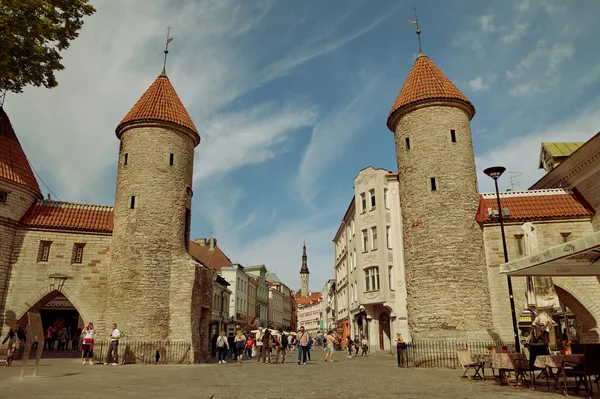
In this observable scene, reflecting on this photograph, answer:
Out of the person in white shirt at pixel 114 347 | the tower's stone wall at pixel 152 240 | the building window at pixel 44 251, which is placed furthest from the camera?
the building window at pixel 44 251

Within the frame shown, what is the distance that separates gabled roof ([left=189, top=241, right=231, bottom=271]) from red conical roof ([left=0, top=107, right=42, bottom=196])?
33.2 metres

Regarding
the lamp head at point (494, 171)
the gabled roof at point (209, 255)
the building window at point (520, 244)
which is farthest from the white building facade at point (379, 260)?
the gabled roof at point (209, 255)

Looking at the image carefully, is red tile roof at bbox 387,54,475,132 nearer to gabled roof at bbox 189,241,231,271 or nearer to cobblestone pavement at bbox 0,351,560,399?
cobblestone pavement at bbox 0,351,560,399

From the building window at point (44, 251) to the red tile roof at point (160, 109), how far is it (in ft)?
22.3

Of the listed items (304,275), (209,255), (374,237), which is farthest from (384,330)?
(304,275)

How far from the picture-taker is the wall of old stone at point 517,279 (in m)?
19.2

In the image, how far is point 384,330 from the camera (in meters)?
33.8

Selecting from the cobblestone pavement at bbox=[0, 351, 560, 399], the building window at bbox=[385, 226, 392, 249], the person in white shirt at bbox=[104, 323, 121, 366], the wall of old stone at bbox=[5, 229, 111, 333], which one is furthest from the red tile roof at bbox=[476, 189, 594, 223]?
the wall of old stone at bbox=[5, 229, 111, 333]

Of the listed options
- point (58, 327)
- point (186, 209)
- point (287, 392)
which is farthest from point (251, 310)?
point (287, 392)

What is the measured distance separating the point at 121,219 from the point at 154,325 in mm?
5675

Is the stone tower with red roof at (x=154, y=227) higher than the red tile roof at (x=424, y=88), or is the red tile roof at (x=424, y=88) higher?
the red tile roof at (x=424, y=88)

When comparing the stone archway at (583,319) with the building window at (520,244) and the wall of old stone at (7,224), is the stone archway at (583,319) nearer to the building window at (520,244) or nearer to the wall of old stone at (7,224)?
the building window at (520,244)

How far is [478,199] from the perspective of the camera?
67.3ft

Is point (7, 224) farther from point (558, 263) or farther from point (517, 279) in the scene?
point (517, 279)
